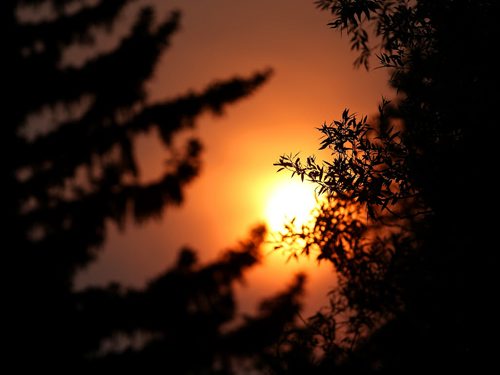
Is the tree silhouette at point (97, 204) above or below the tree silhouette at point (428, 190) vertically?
above

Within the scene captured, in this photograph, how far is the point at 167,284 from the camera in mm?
10188

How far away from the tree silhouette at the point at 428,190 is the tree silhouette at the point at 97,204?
303cm

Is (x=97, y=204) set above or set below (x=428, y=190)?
above

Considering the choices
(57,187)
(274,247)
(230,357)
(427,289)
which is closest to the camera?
(427,289)

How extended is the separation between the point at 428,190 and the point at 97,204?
243 inches

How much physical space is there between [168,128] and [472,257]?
6.55 meters

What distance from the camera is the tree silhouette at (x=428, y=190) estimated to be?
566 cm

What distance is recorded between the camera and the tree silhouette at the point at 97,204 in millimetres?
9719

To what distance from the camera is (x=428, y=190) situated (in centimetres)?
596

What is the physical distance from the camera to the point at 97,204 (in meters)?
9.88

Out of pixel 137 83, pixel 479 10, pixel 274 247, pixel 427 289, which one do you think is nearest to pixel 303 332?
pixel 274 247

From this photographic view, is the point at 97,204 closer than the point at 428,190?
No

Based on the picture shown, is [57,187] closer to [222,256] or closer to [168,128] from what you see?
[168,128]

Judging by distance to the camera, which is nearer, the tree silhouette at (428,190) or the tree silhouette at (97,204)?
the tree silhouette at (428,190)
